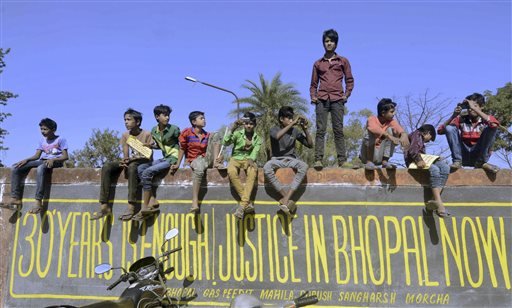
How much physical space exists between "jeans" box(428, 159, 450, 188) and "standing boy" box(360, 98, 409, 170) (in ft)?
1.60

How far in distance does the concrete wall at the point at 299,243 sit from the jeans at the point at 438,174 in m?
0.22

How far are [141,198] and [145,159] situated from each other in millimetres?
630

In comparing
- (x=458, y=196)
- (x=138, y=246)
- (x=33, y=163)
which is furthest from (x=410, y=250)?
(x=33, y=163)

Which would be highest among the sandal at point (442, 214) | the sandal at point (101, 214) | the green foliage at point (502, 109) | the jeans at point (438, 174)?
the green foliage at point (502, 109)

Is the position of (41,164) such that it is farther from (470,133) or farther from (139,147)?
(470,133)

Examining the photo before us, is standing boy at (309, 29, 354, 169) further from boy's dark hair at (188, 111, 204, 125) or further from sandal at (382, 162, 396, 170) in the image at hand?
boy's dark hair at (188, 111, 204, 125)

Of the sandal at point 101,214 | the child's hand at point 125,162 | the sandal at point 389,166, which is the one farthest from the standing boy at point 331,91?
the sandal at point 101,214

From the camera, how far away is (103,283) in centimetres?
691

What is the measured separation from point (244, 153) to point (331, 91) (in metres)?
1.75

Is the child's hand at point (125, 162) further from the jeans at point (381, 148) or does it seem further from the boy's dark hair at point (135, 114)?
the jeans at point (381, 148)

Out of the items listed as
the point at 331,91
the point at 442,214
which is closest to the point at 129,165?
the point at 331,91

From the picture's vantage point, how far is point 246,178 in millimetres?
6816

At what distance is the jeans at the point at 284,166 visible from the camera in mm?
6543

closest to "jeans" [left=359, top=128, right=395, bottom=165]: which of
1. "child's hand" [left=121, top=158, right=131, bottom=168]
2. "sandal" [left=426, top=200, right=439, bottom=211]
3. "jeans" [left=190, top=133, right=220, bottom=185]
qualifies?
"sandal" [left=426, top=200, right=439, bottom=211]
